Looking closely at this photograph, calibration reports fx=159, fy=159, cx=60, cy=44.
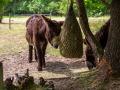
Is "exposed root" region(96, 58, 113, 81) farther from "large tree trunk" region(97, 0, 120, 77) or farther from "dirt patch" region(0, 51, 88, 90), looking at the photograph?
"dirt patch" region(0, 51, 88, 90)

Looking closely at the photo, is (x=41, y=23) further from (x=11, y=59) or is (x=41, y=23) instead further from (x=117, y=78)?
(x=117, y=78)

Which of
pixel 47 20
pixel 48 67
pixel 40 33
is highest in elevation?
pixel 47 20

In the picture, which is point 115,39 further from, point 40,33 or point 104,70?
point 40,33

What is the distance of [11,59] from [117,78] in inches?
182

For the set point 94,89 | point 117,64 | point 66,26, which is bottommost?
point 94,89

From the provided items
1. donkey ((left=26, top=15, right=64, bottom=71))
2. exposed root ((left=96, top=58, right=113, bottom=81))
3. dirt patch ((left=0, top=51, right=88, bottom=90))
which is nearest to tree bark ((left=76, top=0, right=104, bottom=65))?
exposed root ((left=96, top=58, right=113, bottom=81))

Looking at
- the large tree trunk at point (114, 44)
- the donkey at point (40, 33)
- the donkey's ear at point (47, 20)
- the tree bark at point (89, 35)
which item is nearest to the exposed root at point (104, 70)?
the large tree trunk at point (114, 44)

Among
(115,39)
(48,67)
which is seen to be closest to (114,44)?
A: (115,39)

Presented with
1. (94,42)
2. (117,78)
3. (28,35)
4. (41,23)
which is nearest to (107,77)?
(117,78)

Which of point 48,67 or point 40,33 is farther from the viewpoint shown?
point 48,67

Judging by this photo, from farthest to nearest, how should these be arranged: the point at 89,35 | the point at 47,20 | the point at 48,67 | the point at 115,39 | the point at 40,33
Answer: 1. the point at 48,67
2. the point at 40,33
3. the point at 47,20
4. the point at 89,35
5. the point at 115,39

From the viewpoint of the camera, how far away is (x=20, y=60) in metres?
6.41

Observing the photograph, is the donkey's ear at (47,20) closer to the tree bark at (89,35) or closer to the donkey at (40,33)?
the donkey at (40,33)

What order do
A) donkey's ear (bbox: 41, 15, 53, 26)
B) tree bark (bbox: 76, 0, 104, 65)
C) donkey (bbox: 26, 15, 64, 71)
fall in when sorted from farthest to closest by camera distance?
donkey (bbox: 26, 15, 64, 71) → donkey's ear (bbox: 41, 15, 53, 26) → tree bark (bbox: 76, 0, 104, 65)
